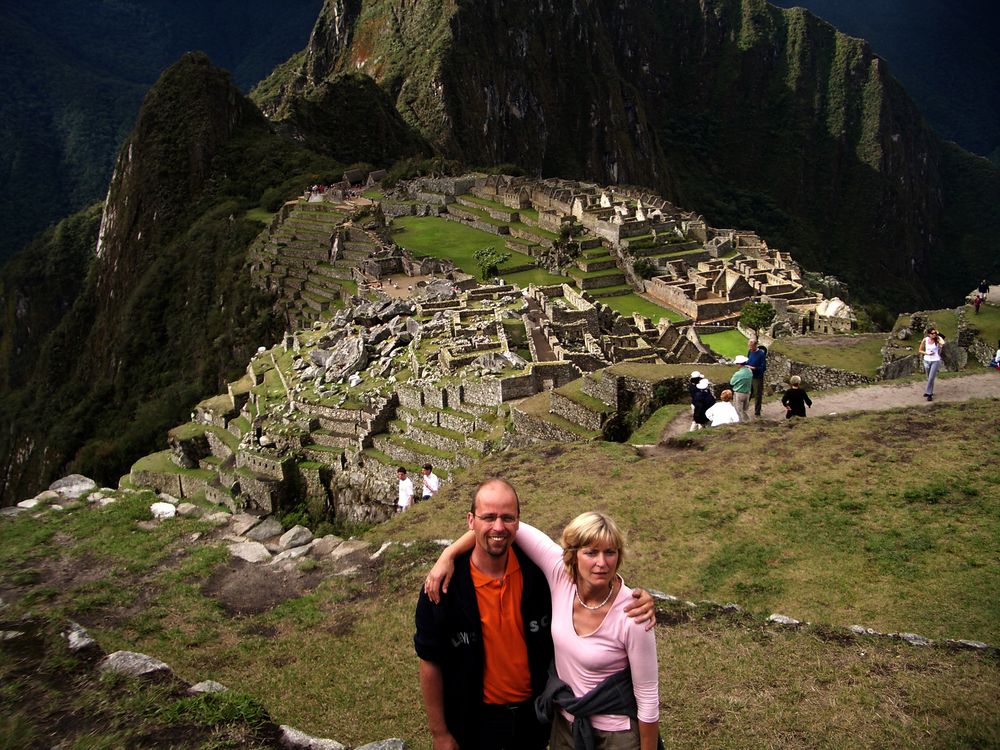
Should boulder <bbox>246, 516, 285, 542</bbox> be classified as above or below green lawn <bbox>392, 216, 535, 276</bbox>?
below

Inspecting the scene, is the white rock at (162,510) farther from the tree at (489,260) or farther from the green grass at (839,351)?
the tree at (489,260)

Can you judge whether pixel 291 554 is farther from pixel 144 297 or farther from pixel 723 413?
pixel 144 297

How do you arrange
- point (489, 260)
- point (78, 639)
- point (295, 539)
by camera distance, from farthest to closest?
point (489, 260), point (295, 539), point (78, 639)

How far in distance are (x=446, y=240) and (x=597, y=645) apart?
57.5m

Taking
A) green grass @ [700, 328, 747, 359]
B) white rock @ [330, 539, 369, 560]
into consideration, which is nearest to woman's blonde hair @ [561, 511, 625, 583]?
white rock @ [330, 539, 369, 560]

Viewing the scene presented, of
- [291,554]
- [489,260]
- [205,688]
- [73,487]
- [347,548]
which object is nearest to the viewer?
[205,688]

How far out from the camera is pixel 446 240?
2402 inches

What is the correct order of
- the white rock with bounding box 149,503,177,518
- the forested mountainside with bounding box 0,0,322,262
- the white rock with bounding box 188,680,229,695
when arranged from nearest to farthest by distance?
1. the white rock with bounding box 188,680,229,695
2. the white rock with bounding box 149,503,177,518
3. the forested mountainside with bounding box 0,0,322,262

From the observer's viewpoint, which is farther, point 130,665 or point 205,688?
point 130,665

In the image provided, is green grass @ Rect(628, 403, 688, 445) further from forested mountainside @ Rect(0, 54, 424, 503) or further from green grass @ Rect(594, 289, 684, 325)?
forested mountainside @ Rect(0, 54, 424, 503)

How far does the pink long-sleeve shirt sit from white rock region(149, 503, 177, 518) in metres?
8.76

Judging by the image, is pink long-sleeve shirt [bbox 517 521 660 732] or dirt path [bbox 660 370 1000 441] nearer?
pink long-sleeve shirt [bbox 517 521 660 732]

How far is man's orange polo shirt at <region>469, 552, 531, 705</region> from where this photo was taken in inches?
197

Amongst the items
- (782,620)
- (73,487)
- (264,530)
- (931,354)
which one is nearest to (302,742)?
(782,620)
